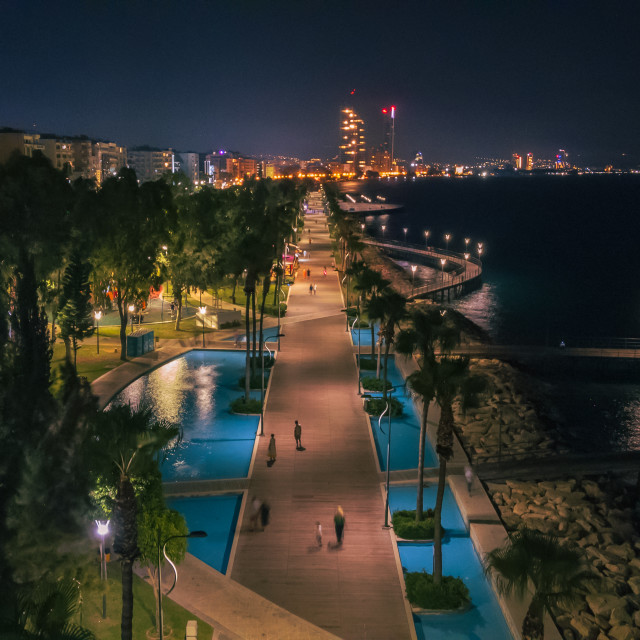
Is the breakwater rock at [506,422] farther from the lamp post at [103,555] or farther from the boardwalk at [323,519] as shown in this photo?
the lamp post at [103,555]

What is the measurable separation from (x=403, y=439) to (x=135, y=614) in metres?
14.9

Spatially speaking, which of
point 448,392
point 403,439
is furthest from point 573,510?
point 448,392

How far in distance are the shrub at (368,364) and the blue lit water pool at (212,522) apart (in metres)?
15.3

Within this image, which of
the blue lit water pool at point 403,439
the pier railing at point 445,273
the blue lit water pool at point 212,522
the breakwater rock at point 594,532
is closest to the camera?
the breakwater rock at point 594,532

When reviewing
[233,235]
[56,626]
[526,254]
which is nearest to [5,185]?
[233,235]

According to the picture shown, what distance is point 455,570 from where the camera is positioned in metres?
18.7

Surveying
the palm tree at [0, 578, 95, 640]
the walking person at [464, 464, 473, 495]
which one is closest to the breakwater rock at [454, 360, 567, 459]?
the walking person at [464, 464, 473, 495]

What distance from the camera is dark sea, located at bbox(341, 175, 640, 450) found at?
1576 inches

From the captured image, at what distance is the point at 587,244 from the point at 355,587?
115 metres

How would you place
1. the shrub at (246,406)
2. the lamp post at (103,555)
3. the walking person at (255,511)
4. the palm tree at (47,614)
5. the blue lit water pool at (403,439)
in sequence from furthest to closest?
the shrub at (246,406) < the blue lit water pool at (403,439) < the walking person at (255,511) < the lamp post at (103,555) < the palm tree at (47,614)

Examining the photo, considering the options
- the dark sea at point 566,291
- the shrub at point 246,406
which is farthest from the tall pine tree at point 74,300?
the dark sea at point 566,291

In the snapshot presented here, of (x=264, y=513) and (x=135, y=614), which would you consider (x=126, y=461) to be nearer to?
(x=135, y=614)

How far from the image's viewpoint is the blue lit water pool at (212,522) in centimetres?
1939

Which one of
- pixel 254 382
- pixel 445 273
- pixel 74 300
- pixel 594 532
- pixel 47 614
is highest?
pixel 74 300
